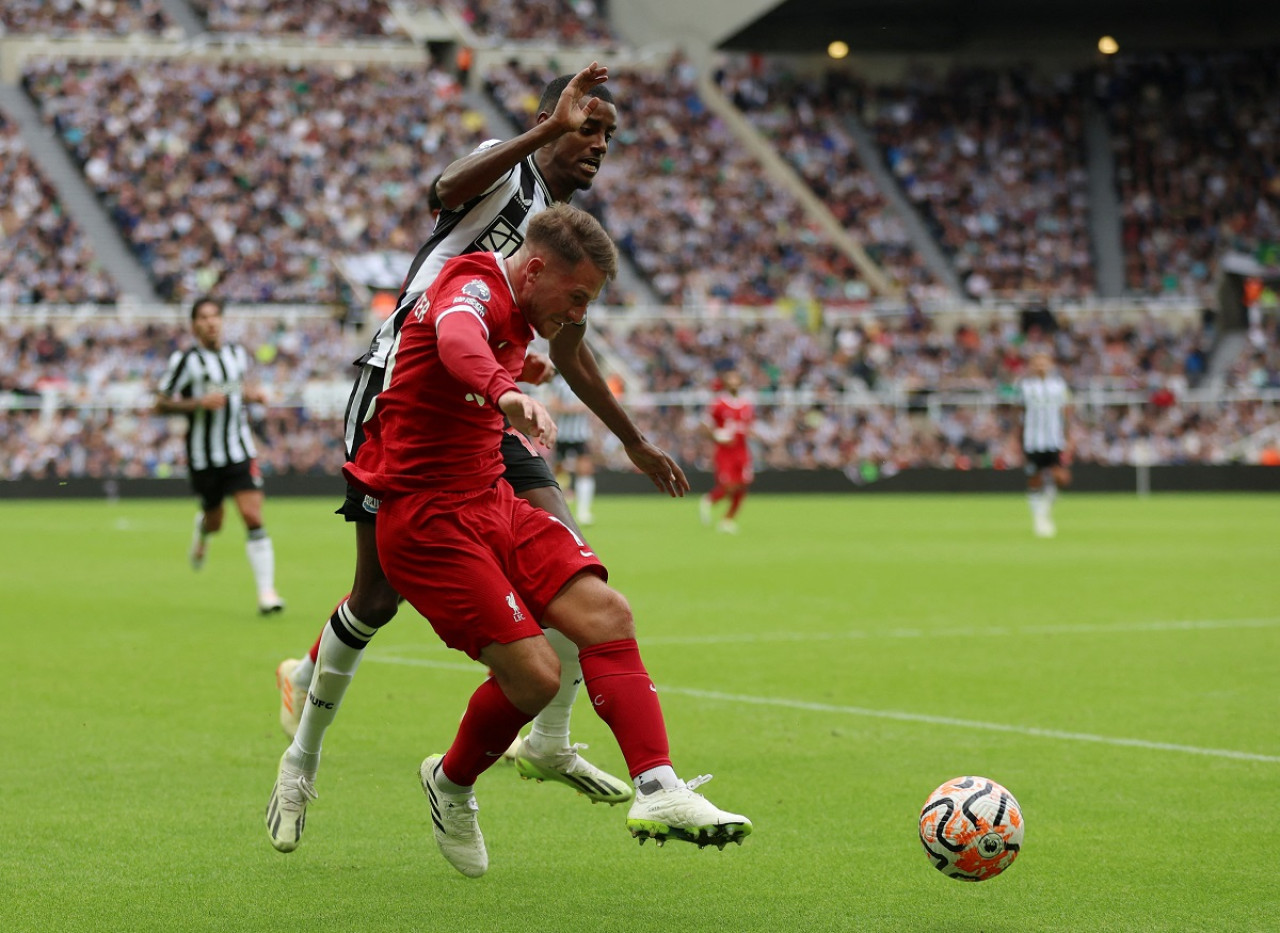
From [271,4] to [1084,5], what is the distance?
21.2 meters

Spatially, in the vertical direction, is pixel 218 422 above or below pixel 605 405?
below

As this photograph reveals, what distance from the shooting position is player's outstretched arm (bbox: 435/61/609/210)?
210 inches

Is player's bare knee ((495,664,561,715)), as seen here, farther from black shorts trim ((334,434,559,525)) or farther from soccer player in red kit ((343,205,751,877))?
black shorts trim ((334,434,559,525))

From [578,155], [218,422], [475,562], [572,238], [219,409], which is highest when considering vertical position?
[578,155]

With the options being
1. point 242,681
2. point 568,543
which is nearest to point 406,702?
point 242,681

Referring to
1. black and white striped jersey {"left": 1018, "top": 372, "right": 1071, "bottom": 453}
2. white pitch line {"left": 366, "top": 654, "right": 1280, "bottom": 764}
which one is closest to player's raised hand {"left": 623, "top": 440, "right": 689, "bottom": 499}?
white pitch line {"left": 366, "top": 654, "right": 1280, "bottom": 764}

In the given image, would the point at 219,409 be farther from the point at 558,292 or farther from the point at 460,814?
the point at 558,292

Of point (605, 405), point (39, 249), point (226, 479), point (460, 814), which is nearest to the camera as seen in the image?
point (460, 814)

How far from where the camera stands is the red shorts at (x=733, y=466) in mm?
24828

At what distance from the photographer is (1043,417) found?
24469mm

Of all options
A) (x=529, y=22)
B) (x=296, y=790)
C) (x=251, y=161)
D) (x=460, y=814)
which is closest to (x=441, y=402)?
(x=460, y=814)

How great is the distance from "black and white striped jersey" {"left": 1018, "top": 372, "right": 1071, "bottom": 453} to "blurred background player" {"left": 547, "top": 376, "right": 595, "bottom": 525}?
6.78 meters

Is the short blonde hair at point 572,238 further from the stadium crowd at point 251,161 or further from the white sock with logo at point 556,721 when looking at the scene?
the stadium crowd at point 251,161

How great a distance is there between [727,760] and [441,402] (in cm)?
268
